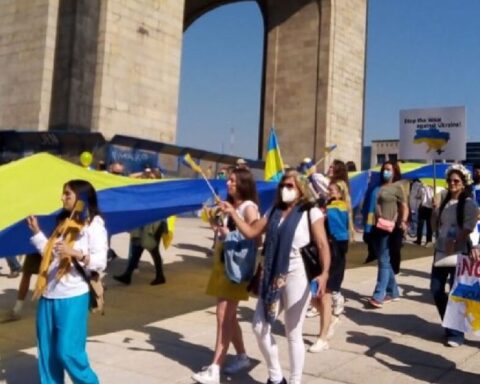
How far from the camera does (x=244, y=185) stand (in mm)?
5051

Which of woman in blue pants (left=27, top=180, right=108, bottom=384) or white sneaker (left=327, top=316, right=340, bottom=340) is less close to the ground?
woman in blue pants (left=27, top=180, right=108, bottom=384)

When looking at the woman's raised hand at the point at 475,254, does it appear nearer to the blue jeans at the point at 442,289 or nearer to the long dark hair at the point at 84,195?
the blue jeans at the point at 442,289

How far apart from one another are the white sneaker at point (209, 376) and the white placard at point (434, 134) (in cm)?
921

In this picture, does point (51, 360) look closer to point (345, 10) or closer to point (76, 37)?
point (76, 37)

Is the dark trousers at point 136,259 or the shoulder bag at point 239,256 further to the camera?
the dark trousers at point 136,259

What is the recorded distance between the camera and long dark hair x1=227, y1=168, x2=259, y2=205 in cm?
505

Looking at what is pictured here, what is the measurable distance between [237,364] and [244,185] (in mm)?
1567

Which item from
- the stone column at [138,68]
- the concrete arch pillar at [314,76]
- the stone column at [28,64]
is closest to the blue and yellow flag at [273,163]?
the stone column at [138,68]

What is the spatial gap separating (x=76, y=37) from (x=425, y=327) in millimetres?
14105

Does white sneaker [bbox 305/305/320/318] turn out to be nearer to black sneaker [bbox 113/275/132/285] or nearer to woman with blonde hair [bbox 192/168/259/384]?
woman with blonde hair [bbox 192/168/259/384]

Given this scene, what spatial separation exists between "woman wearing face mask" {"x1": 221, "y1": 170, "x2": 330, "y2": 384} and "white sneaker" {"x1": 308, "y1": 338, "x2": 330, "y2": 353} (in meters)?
1.27

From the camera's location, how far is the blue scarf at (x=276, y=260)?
4.53 meters

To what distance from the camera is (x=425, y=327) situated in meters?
7.00

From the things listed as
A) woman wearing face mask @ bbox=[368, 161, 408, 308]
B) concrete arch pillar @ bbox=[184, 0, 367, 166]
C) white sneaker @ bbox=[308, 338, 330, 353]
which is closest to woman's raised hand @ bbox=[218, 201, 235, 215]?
white sneaker @ bbox=[308, 338, 330, 353]
